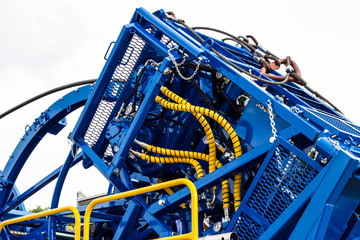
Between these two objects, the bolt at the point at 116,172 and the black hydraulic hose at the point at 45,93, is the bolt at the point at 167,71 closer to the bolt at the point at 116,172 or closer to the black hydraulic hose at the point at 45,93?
the bolt at the point at 116,172

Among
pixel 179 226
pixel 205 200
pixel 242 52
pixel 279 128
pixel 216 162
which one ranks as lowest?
pixel 179 226

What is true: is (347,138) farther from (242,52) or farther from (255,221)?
(242,52)

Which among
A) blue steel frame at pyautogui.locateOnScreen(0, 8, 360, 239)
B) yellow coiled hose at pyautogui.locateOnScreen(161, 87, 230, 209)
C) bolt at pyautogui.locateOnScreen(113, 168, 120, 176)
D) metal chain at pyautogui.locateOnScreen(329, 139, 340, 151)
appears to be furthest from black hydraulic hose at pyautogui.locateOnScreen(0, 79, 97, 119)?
metal chain at pyautogui.locateOnScreen(329, 139, 340, 151)

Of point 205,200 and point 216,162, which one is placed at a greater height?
point 216,162

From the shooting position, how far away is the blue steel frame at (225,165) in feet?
11.9

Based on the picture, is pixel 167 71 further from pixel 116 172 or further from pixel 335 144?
pixel 335 144

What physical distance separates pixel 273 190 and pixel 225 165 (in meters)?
0.46

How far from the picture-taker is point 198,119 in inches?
179

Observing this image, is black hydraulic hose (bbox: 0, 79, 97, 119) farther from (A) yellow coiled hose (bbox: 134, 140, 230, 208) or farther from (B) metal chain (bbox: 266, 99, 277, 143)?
(B) metal chain (bbox: 266, 99, 277, 143)

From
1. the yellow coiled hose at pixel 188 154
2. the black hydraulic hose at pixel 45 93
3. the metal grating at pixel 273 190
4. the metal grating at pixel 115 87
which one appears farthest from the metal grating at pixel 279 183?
the black hydraulic hose at pixel 45 93

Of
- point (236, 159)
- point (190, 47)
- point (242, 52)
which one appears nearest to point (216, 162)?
point (236, 159)

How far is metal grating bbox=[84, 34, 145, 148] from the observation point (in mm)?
5289

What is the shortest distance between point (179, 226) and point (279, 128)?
1.34 m

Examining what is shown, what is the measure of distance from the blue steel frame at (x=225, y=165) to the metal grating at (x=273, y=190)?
0.08 feet
